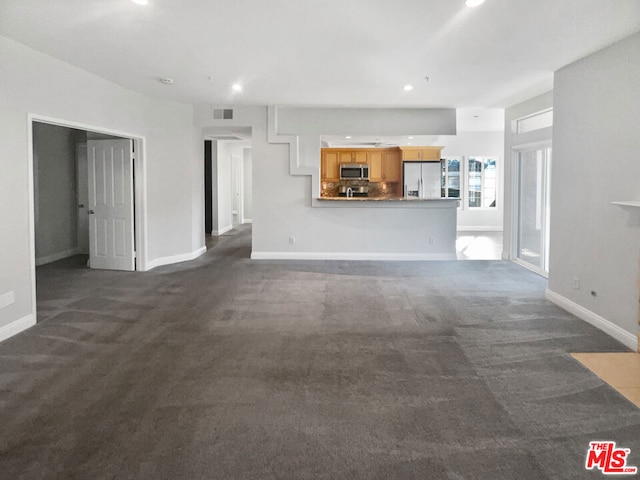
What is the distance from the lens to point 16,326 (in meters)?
4.21

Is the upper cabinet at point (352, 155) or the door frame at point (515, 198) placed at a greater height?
the upper cabinet at point (352, 155)

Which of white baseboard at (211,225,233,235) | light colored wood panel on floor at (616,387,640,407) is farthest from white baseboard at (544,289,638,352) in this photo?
white baseboard at (211,225,233,235)

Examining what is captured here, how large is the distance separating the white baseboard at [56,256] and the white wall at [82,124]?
2016 millimetres

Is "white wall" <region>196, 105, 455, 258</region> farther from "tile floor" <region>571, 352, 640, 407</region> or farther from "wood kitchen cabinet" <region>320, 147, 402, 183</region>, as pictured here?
"tile floor" <region>571, 352, 640, 407</region>

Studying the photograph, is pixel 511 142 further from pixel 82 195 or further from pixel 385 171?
pixel 82 195

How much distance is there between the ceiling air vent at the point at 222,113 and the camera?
795 cm

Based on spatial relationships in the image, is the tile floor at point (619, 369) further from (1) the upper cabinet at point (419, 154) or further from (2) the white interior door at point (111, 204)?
(1) the upper cabinet at point (419, 154)

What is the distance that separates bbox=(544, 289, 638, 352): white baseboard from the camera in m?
3.89

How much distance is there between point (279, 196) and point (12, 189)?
4.55 m

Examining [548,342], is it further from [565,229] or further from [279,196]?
[279,196]

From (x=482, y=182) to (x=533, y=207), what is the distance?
5.93 meters

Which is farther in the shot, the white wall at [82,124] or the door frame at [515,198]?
the door frame at [515,198]

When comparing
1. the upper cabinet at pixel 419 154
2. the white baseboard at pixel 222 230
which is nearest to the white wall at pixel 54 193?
the white baseboard at pixel 222 230

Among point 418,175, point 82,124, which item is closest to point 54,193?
point 82,124
